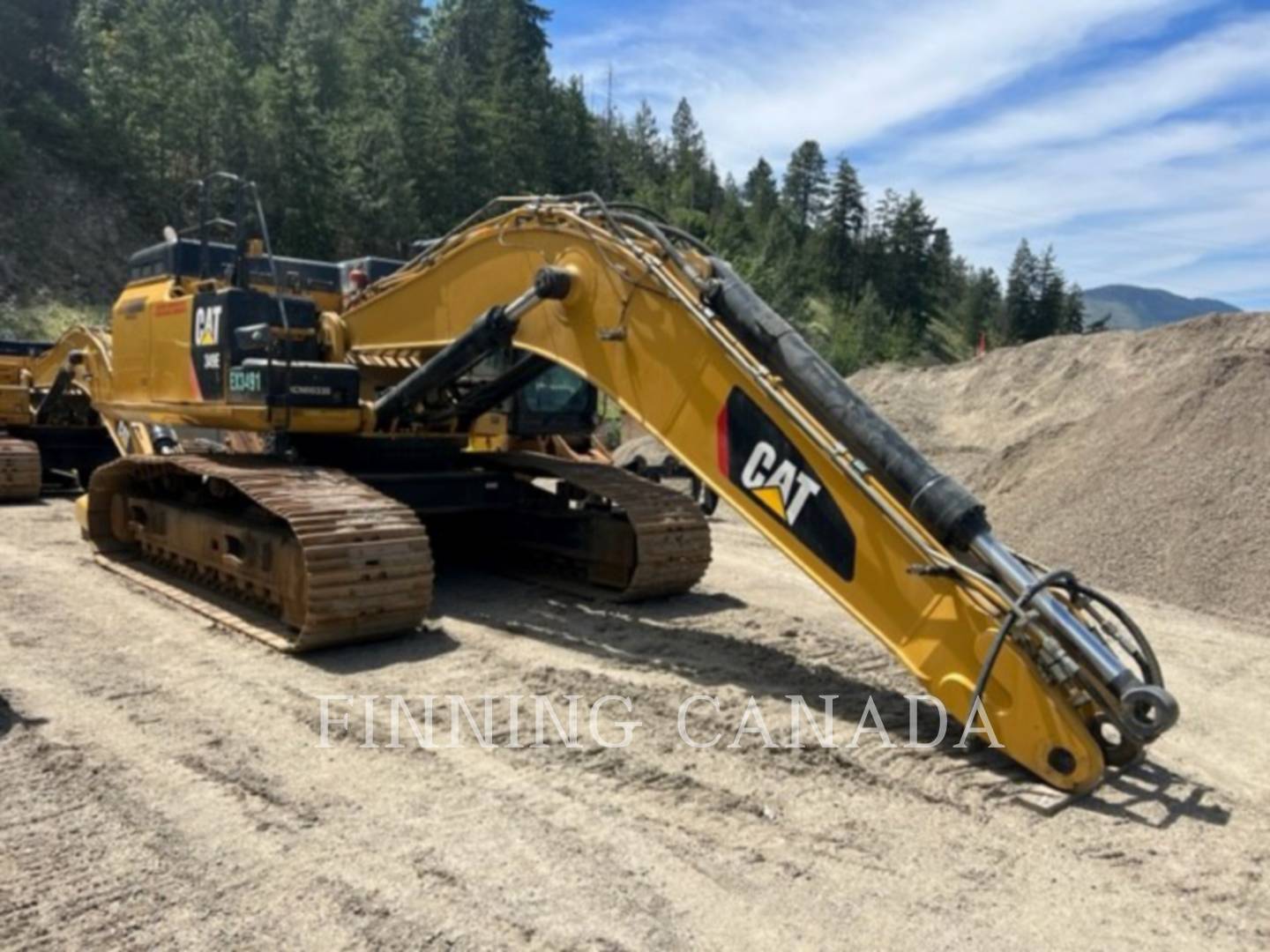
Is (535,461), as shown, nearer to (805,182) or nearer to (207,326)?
(207,326)

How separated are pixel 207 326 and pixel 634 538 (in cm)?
348

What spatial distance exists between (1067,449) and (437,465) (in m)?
9.81

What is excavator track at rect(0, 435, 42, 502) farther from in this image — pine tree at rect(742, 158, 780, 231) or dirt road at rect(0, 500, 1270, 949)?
pine tree at rect(742, 158, 780, 231)

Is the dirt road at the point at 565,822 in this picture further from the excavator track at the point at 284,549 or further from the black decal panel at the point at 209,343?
the black decal panel at the point at 209,343

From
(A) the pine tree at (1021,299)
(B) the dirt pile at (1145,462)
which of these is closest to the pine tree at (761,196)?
(A) the pine tree at (1021,299)

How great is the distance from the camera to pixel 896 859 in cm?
361

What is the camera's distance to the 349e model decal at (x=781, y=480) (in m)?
4.88

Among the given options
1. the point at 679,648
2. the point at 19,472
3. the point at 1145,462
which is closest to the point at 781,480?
the point at 679,648

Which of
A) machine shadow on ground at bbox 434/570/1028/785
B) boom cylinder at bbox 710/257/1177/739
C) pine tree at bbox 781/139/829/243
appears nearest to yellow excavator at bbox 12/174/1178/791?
boom cylinder at bbox 710/257/1177/739

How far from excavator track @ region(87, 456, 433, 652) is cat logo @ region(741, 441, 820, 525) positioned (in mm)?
2016

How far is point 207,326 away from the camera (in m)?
7.47

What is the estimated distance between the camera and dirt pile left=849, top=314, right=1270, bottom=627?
1023 centimetres

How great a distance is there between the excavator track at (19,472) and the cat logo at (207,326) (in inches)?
231

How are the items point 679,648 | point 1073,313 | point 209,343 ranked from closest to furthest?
point 679,648 < point 209,343 < point 1073,313
